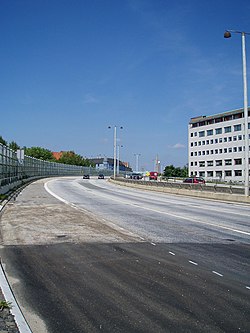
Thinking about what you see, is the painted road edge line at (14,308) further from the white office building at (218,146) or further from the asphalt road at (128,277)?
the white office building at (218,146)

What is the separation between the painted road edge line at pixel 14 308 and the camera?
4.32 meters

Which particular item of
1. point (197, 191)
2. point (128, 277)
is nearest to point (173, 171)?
point (197, 191)

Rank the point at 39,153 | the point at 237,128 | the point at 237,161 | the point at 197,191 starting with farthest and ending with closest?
the point at 39,153 < the point at 237,128 < the point at 237,161 < the point at 197,191

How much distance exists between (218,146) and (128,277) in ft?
333

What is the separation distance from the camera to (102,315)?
15.5 ft

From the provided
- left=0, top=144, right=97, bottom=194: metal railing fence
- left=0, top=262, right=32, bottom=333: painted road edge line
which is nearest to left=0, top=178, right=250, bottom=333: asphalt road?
left=0, top=262, right=32, bottom=333: painted road edge line

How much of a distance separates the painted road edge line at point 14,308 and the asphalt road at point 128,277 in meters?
0.10

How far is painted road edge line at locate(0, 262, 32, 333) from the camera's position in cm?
432

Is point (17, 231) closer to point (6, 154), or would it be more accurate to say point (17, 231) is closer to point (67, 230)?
point (67, 230)

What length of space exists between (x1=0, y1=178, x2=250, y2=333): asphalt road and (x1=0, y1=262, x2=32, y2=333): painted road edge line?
0.10 m

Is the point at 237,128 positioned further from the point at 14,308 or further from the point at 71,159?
the point at 14,308

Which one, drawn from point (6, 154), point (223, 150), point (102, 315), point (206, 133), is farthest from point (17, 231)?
point (206, 133)

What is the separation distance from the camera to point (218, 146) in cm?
10400

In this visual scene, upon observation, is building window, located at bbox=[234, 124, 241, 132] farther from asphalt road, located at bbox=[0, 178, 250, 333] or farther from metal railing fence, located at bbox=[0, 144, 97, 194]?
asphalt road, located at bbox=[0, 178, 250, 333]
